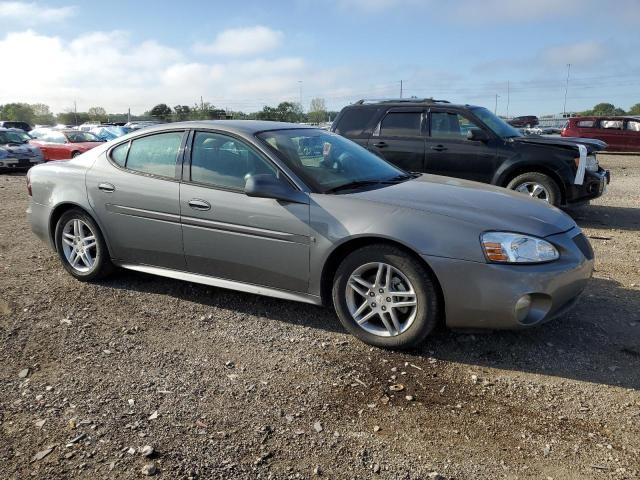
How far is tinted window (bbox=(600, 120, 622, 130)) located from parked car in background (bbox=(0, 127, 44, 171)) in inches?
Answer: 851

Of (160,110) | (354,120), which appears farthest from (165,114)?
(354,120)

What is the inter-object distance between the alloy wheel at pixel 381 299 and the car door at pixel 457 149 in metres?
4.98

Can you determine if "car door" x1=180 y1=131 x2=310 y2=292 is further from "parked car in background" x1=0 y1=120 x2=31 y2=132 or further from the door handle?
→ "parked car in background" x1=0 y1=120 x2=31 y2=132

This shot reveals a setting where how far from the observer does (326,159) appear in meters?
4.23

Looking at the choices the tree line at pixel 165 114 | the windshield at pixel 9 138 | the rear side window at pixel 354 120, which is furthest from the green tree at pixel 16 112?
the rear side window at pixel 354 120

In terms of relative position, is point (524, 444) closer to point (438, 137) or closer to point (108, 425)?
point (108, 425)

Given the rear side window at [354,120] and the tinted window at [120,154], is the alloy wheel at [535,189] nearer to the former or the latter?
the rear side window at [354,120]

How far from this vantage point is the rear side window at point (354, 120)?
8.77 m

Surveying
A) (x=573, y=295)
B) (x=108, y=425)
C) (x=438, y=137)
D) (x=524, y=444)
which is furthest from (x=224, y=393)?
(x=438, y=137)

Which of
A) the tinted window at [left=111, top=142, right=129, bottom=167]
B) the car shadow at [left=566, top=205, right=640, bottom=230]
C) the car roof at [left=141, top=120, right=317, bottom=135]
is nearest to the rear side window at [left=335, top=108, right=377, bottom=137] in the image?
the car shadow at [left=566, top=205, right=640, bottom=230]

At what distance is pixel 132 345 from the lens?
3.70 m

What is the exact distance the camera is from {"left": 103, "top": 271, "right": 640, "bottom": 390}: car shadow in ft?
11.0

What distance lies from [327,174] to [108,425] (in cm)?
225

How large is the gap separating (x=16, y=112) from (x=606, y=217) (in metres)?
88.8
